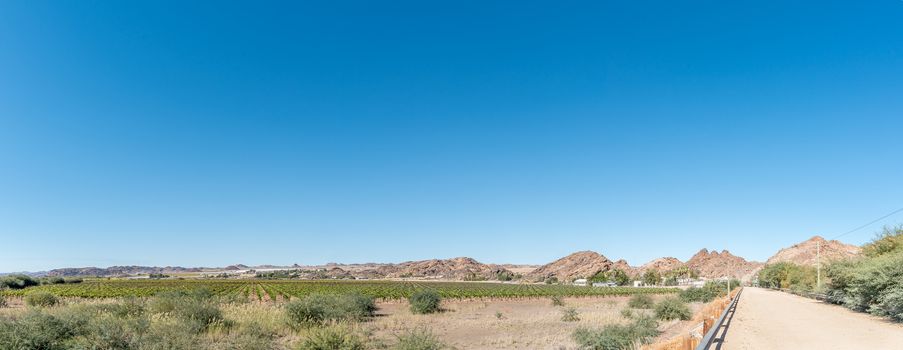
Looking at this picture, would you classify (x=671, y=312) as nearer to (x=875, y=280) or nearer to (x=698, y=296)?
(x=875, y=280)

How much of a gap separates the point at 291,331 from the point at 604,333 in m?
15.1

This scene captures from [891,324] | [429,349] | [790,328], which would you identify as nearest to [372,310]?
[429,349]

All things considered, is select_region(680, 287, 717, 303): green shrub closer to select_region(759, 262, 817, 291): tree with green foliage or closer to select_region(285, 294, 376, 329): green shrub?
select_region(759, 262, 817, 291): tree with green foliage

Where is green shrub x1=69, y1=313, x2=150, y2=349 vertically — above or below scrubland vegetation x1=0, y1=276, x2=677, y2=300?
above

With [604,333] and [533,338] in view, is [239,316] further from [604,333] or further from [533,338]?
[604,333]

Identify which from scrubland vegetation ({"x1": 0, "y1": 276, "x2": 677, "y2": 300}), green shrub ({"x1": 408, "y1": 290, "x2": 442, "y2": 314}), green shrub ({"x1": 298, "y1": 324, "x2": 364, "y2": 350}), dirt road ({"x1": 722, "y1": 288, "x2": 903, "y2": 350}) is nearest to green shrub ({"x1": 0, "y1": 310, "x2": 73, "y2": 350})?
green shrub ({"x1": 298, "y1": 324, "x2": 364, "y2": 350})

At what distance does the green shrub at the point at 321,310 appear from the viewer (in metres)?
25.1

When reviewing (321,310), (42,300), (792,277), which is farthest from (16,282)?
(792,277)

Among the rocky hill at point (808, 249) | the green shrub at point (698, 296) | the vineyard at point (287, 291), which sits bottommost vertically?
the vineyard at point (287, 291)

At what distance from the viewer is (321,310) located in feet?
89.4

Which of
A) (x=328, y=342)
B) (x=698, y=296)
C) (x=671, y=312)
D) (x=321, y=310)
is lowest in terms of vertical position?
(x=698, y=296)

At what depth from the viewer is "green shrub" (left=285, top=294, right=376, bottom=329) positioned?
2514 cm

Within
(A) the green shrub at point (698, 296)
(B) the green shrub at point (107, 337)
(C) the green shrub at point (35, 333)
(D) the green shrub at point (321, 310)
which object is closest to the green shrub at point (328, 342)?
(B) the green shrub at point (107, 337)

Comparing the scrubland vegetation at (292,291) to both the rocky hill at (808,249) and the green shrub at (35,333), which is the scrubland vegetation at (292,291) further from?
the rocky hill at (808,249)
